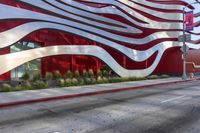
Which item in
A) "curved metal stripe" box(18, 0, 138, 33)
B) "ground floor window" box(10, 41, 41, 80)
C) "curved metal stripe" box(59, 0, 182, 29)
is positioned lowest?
"ground floor window" box(10, 41, 41, 80)

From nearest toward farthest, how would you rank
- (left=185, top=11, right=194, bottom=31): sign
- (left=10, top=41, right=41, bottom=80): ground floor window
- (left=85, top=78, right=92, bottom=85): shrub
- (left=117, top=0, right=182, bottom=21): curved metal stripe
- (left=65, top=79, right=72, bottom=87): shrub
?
(left=65, top=79, right=72, bottom=87): shrub, (left=85, top=78, right=92, bottom=85): shrub, (left=10, top=41, right=41, bottom=80): ground floor window, (left=185, top=11, right=194, bottom=31): sign, (left=117, top=0, right=182, bottom=21): curved metal stripe

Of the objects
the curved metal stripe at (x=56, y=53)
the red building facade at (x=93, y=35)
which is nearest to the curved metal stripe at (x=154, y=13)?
the red building facade at (x=93, y=35)

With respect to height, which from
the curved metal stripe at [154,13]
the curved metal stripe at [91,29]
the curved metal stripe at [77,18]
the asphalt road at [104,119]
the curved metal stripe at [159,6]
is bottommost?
the asphalt road at [104,119]

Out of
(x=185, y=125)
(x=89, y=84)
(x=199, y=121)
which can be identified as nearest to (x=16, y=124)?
(x=185, y=125)

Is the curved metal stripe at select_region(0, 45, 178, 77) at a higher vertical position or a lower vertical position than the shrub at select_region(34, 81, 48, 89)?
higher

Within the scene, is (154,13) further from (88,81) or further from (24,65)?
(24,65)

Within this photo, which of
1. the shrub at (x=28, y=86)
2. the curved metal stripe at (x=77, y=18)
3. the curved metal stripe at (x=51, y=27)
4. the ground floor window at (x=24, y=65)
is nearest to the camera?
the shrub at (x=28, y=86)

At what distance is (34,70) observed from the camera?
24.8 metres

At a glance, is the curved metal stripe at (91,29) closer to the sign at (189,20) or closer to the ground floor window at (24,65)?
the sign at (189,20)

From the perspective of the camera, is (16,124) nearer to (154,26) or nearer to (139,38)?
(139,38)

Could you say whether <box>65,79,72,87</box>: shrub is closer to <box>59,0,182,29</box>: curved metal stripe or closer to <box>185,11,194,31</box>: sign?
<box>59,0,182,29</box>: curved metal stripe

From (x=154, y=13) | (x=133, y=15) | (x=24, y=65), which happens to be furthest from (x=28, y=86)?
(x=154, y=13)

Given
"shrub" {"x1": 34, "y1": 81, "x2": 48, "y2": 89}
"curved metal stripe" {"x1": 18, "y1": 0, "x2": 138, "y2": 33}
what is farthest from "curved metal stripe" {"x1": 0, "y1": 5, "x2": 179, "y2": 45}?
"shrub" {"x1": 34, "y1": 81, "x2": 48, "y2": 89}

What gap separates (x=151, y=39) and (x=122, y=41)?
716 centimetres
